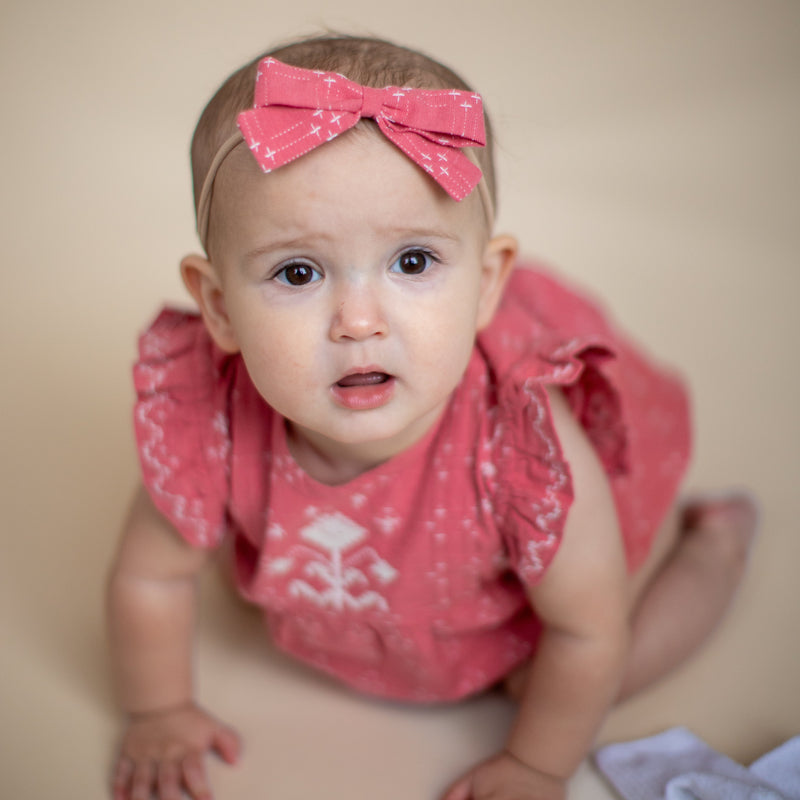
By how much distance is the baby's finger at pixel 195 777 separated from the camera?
1112mm

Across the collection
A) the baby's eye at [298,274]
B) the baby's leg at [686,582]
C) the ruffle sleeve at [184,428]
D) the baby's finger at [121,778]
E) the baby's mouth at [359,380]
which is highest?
the baby's eye at [298,274]

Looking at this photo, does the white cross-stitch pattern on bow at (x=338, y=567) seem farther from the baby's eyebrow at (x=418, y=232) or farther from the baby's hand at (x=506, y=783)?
the baby's eyebrow at (x=418, y=232)

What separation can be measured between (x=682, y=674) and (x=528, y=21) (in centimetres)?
159

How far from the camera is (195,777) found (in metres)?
1.12

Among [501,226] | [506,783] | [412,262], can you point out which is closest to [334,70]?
[412,262]

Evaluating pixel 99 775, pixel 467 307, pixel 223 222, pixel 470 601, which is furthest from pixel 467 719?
pixel 223 222

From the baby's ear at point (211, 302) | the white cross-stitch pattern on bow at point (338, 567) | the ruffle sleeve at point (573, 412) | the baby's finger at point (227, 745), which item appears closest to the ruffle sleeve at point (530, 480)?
the ruffle sleeve at point (573, 412)

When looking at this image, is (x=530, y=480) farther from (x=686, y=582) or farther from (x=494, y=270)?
(x=686, y=582)

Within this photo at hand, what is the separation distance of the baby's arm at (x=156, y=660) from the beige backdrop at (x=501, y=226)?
0.04 metres

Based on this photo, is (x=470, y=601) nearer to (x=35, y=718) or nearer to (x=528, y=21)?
(x=35, y=718)

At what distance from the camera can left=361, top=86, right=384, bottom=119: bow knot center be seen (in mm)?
863

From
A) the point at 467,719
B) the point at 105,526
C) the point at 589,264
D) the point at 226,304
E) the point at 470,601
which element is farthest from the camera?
the point at 589,264

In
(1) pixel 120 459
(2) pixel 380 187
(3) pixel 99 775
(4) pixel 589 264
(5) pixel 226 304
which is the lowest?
(3) pixel 99 775

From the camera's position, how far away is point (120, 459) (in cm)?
160
